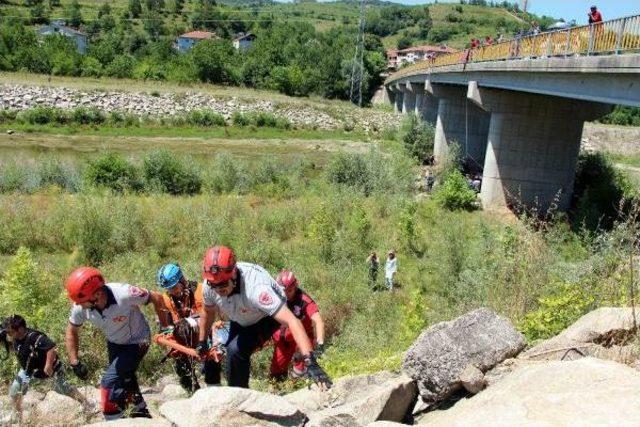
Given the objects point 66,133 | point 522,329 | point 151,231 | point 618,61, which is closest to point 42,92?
point 66,133

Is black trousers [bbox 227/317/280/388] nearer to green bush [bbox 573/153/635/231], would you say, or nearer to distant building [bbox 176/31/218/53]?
green bush [bbox 573/153/635/231]

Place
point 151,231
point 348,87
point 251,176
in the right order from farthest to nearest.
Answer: point 348,87, point 251,176, point 151,231

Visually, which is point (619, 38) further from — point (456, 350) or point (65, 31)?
point (65, 31)

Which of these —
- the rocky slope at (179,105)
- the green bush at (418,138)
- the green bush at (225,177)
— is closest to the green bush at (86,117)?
the rocky slope at (179,105)

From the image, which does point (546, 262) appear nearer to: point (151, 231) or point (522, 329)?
point (522, 329)

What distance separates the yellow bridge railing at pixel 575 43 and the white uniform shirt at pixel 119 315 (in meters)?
10.2

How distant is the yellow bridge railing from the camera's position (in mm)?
11492

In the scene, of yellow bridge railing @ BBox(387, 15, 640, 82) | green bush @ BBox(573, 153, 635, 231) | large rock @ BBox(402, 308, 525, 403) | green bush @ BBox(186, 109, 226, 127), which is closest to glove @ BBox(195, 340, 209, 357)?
large rock @ BBox(402, 308, 525, 403)

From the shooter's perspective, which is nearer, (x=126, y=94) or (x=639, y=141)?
(x=639, y=141)

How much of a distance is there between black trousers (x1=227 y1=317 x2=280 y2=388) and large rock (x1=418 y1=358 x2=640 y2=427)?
2004 millimetres

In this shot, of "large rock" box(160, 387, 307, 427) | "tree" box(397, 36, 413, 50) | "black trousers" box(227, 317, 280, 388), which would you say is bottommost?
"black trousers" box(227, 317, 280, 388)

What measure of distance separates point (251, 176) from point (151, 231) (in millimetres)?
8875

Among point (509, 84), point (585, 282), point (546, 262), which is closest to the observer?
point (585, 282)

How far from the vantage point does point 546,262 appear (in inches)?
304
